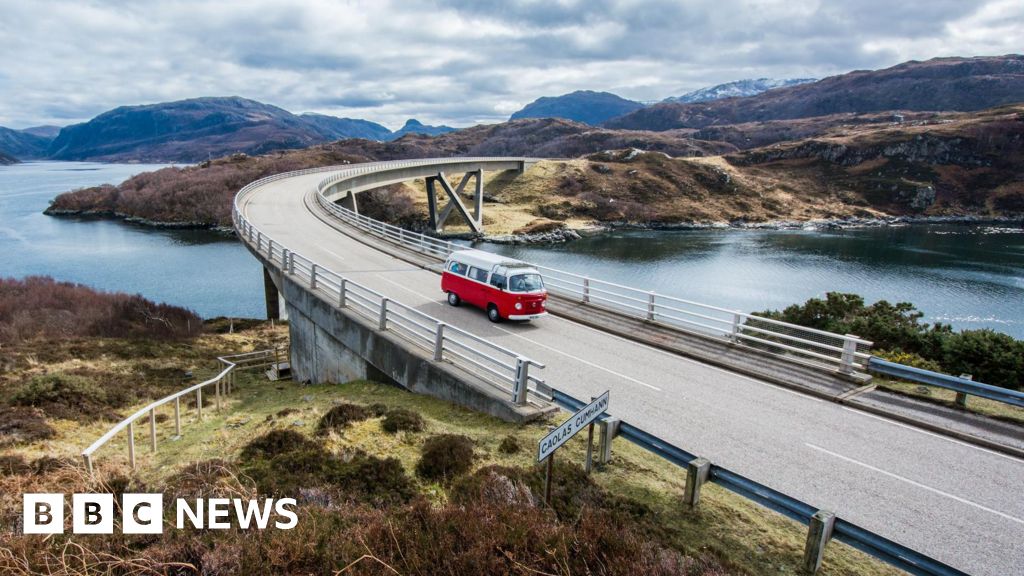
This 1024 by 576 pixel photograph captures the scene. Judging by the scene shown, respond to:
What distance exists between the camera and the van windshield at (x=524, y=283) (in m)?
17.8

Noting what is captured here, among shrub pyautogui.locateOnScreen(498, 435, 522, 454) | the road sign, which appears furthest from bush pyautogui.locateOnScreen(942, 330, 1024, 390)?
the road sign

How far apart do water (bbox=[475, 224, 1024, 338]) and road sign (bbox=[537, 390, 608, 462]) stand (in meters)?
38.0

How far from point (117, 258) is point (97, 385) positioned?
169ft

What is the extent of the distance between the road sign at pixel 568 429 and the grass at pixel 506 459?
5.25 feet

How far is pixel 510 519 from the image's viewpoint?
6.79m

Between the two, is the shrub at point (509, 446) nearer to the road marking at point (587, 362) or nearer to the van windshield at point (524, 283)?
the road marking at point (587, 362)

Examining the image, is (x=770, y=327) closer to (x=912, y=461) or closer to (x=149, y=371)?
(x=912, y=461)

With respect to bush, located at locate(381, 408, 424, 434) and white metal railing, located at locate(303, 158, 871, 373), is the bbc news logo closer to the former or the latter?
bush, located at locate(381, 408, 424, 434)

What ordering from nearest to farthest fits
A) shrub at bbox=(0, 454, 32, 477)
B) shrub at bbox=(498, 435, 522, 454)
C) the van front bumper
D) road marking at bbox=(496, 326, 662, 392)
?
Result: 1. shrub at bbox=(0, 454, 32, 477)
2. shrub at bbox=(498, 435, 522, 454)
3. road marking at bbox=(496, 326, 662, 392)
4. the van front bumper

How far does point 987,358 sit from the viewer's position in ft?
50.2

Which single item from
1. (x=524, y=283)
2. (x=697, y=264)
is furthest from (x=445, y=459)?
(x=697, y=264)

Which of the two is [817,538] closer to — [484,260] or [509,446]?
[509,446]

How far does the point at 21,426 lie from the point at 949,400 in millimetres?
20570

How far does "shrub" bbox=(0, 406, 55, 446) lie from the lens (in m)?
11.7
